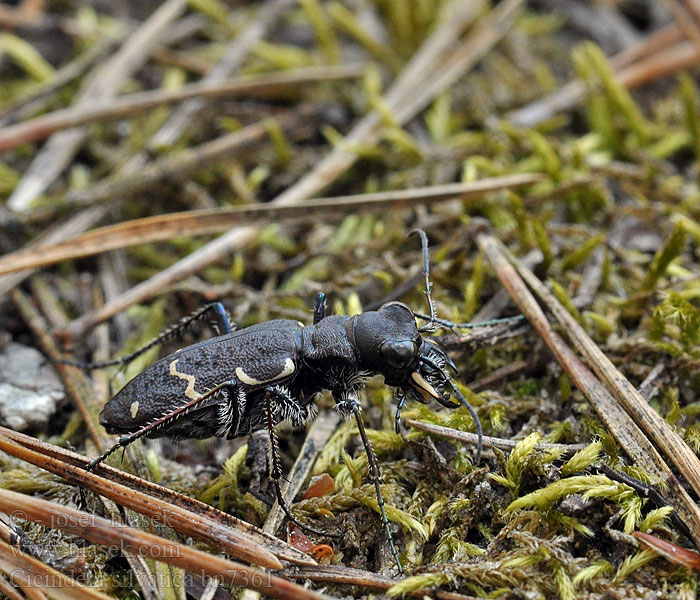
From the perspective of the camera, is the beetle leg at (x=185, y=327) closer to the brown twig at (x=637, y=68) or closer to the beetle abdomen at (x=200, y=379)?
the beetle abdomen at (x=200, y=379)

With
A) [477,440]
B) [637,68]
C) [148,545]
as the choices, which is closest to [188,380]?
[148,545]

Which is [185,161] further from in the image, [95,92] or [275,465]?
[275,465]

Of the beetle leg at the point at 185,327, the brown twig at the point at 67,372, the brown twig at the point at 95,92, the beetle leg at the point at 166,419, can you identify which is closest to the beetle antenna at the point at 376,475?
the beetle leg at the point at 166,419

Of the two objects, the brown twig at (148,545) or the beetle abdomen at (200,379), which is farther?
the beetle abdomen at (200,379)

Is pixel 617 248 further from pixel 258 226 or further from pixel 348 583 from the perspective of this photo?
pixel 348 583

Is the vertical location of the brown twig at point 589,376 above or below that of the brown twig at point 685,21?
below

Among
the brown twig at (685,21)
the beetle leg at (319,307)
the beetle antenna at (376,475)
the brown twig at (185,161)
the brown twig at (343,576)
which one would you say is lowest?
the brown twig at (343,576)
